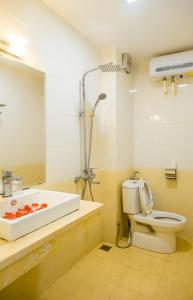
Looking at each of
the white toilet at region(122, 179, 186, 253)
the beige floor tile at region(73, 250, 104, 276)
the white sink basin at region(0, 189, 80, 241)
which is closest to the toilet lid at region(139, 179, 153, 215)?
the white toilet at region(122, 179, 186, 253)

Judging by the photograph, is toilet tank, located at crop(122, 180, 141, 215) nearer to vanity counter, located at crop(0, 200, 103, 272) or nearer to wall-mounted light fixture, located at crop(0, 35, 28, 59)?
vanity counter, located at crop(0, 200, 103, 272)

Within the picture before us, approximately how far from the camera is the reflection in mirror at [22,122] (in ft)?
4.83

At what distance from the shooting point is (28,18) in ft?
5.28

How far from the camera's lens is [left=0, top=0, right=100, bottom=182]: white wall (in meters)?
1.57

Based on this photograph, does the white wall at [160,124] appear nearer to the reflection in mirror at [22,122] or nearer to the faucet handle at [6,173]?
the reflection in mirror at [22,122]

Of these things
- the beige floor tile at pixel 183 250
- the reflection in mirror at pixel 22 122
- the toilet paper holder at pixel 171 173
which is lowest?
the beige floor tile at pixel 183 250

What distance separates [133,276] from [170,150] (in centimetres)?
157

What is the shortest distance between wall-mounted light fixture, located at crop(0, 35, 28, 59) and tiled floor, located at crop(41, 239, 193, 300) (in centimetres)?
190

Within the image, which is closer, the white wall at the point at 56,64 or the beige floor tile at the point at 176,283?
the white wall at the point at 56,64

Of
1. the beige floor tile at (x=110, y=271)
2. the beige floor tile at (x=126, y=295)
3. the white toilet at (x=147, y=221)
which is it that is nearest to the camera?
the beige floor tile at (x=126, y=295)

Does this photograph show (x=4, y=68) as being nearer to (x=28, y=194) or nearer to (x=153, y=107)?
(x=28, y=194)

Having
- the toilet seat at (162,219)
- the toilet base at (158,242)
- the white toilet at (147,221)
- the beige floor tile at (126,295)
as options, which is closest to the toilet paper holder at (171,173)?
the white toilet at (147,221)

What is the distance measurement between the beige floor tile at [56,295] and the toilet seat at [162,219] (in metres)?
1.09

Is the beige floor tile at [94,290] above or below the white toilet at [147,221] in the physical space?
below
